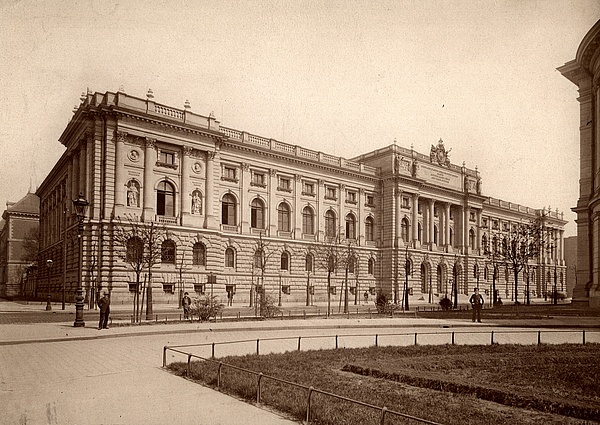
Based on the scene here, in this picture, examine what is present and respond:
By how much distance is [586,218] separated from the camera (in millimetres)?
41094

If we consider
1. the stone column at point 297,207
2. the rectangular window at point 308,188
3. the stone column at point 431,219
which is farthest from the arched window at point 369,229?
the stone column at point 297,207

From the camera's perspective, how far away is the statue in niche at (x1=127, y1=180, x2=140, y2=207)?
142ft

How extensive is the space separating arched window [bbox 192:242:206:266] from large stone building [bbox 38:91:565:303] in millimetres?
137

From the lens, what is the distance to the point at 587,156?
4247cm

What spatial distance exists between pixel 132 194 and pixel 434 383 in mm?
37815

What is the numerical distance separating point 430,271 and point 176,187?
42023mm

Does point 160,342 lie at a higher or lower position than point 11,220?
lower

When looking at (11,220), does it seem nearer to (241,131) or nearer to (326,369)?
(241,131)

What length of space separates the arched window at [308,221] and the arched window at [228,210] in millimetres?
10264

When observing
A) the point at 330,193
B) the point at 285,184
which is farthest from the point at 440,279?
the point at 285,184

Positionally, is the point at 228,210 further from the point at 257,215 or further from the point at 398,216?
the point at 398,216

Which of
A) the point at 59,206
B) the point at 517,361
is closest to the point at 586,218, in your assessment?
the point at 517,361

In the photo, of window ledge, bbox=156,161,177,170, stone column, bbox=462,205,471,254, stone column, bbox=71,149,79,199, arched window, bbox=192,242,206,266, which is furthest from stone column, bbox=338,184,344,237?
stone column, bbox=71,149,79,199

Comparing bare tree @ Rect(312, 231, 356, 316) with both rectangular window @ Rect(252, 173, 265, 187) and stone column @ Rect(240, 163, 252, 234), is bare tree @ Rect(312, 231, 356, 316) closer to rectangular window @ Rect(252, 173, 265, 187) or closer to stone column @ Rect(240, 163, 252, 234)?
stone column @ Rect(240, 163, 252, 234)
